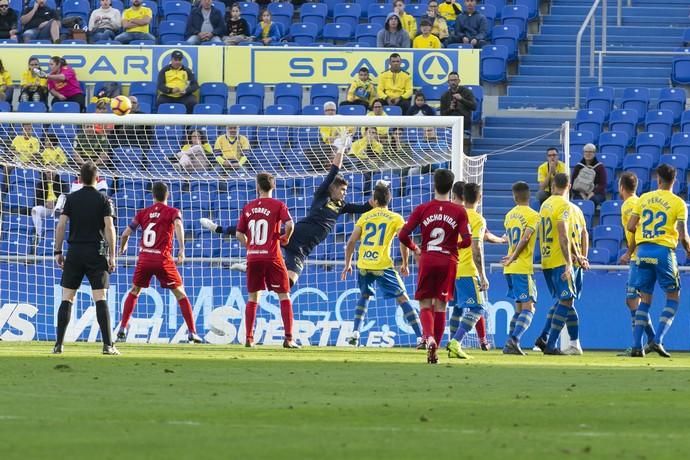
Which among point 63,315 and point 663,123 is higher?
point 663,123

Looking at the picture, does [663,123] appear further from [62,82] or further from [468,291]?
[62,82]

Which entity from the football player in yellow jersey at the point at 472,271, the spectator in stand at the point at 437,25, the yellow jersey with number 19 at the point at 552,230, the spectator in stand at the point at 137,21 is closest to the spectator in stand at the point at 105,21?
the spectator in stand at the point at 137,21

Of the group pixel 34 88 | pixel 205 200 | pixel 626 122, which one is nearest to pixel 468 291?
pixel 205 200

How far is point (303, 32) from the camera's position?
27.7 meters

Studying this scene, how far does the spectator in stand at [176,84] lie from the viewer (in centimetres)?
2512

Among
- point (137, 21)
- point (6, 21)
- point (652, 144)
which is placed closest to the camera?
point (652, 144)

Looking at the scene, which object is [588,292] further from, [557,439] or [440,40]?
[557,439]

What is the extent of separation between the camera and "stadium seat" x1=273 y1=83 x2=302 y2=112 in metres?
25.6

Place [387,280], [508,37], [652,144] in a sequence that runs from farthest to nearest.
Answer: [508,37], [652,144], [387,280]

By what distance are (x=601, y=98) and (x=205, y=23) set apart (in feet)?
25.6

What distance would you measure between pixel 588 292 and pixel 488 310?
4.91 feet

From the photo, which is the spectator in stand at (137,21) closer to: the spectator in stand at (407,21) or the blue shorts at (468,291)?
the spectator in stand at (407,21)

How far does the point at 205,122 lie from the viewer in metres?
18.8

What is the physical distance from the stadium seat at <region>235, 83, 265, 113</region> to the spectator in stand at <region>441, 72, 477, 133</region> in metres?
3.51
